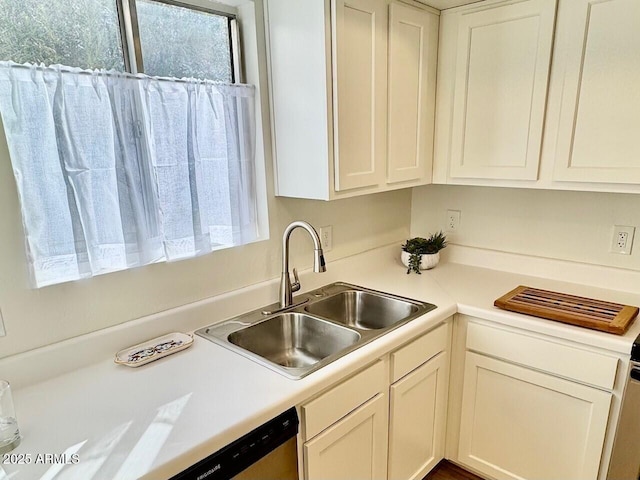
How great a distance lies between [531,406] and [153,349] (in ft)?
4.70

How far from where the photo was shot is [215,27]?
159cm

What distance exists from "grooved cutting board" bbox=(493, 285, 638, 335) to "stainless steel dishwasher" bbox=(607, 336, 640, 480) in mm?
105

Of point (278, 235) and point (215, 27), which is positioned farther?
point (278, 235)

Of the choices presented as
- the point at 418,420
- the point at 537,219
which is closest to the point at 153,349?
the point at 418,420

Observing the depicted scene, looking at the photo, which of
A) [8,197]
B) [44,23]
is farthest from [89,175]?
[44,23]

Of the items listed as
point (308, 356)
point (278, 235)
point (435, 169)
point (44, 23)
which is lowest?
point (308, 356)

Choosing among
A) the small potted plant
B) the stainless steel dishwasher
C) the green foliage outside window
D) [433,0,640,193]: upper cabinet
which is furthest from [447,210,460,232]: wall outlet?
the green foliage outside window

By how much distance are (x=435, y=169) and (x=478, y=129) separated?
28 centimetres

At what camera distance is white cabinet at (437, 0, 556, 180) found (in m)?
1.67

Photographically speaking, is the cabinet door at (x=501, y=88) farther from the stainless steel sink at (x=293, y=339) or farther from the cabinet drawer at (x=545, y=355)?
the stainless steel sink at (x=293, y=339)

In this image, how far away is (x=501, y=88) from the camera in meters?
1.77

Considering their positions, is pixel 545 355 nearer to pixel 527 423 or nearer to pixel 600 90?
pixel 527 423

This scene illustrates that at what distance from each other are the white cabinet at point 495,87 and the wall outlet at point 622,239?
19.2 inches

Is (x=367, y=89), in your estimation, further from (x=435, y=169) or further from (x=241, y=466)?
(x=241, y=466)
